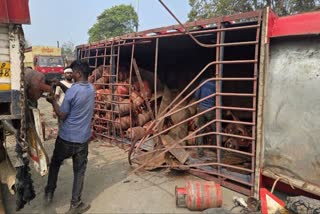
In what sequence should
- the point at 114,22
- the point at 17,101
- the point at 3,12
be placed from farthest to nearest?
the point at 114,22 → the point at 17,101 → the point at 3,12

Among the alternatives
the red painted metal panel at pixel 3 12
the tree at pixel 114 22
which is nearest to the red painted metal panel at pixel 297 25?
the red painted metal panel at pixel 3 12

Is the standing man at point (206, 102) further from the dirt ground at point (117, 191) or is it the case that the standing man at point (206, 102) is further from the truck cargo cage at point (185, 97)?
→ the dirt ground at point (117, 191)

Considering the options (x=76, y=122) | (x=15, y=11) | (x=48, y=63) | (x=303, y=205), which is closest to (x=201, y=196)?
(x=303, y=205)

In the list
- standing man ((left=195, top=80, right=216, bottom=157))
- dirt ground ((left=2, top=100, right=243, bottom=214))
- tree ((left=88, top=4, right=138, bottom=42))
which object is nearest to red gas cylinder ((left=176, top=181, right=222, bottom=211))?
dirt ground ((left=2, top=100, right=243, bottom=214))

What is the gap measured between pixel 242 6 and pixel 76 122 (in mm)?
16200

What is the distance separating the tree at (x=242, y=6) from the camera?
1633 centimetres

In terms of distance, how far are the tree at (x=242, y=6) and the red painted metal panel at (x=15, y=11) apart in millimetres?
15841

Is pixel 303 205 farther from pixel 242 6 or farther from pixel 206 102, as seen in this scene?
pixel 242 6

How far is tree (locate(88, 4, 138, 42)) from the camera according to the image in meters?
50.8

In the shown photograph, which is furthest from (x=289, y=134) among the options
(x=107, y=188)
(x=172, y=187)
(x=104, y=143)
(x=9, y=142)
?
(x=9, y=142)

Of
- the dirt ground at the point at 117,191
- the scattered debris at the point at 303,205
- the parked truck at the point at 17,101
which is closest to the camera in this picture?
the parked truck at the point at 17,101

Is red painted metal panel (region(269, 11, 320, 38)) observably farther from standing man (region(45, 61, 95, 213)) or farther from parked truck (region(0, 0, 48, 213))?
parked truck (region(0, 0, 48, 213))

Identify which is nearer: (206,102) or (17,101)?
(17,101)

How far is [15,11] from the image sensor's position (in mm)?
3383
